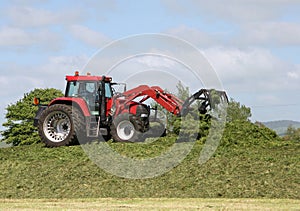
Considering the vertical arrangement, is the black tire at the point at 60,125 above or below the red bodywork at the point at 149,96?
below

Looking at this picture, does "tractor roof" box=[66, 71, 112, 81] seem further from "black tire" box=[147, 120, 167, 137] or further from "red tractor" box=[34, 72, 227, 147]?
"black tire" box=[147, 120, 167, 137]

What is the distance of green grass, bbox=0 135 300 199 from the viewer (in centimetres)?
1288

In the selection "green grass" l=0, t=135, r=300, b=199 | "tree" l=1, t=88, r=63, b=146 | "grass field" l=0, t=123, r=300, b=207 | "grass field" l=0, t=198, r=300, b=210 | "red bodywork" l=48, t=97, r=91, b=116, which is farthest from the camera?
"tree" l=1, t=88, r=63, b=146

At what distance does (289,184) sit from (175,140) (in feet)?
19.7

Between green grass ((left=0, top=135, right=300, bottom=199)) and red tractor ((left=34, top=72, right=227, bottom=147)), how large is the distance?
2045 mm

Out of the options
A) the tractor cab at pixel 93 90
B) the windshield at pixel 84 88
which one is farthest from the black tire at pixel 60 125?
the windshield at pixel 84 88

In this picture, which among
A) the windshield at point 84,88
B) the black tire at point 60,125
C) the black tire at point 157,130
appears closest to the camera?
the black tire at point 60,125

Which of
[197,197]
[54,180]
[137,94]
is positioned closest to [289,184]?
[197,197]

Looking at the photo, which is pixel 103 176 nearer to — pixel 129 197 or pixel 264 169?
pixel 129 197

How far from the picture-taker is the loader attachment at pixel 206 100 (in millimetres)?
18344

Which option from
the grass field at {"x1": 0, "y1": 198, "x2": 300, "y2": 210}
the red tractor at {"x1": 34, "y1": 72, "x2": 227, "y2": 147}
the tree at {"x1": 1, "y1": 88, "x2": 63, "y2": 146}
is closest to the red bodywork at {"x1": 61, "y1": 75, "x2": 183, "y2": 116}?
the red tractor at {"x1": 34, "y1": 72, "x2": 227, "y2": 147}

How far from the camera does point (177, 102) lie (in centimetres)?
1894

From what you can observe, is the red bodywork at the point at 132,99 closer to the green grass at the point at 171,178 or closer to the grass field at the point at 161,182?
the grass field at the point at 161,182

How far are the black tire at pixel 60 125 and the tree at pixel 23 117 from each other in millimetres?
20440
